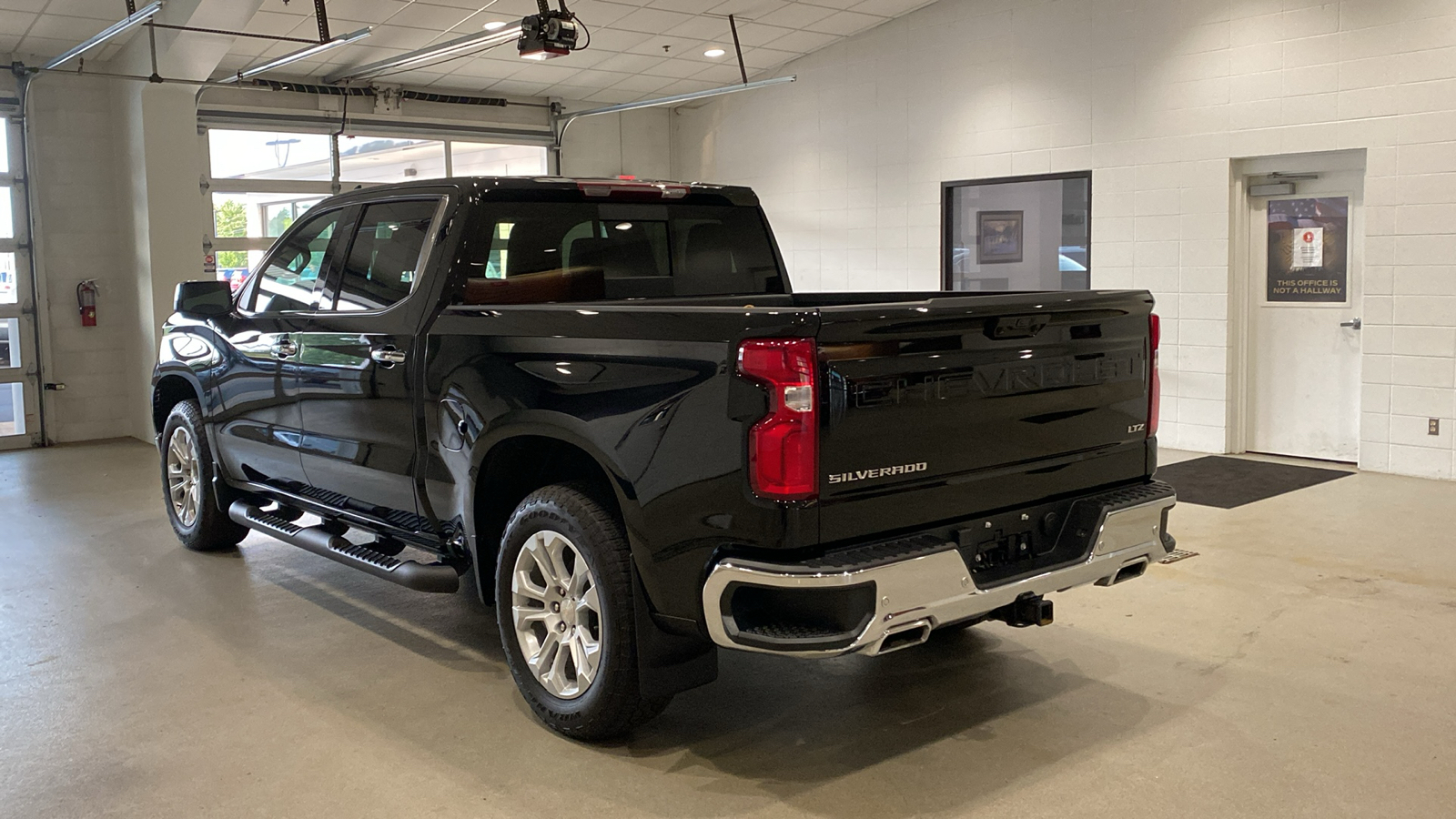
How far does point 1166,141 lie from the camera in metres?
8.26

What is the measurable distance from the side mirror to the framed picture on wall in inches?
252

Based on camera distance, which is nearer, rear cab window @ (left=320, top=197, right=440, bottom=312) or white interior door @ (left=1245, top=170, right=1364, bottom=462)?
rear cab window @ (left=320, top=197, right=440, bottom=312)

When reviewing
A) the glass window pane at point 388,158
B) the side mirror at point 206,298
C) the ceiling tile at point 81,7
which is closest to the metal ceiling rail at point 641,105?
the glass window pane at point 388,158

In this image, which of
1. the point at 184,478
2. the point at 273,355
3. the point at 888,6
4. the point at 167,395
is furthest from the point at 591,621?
the point at 888,6

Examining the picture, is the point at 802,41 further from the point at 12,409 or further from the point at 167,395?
the point at 12,409

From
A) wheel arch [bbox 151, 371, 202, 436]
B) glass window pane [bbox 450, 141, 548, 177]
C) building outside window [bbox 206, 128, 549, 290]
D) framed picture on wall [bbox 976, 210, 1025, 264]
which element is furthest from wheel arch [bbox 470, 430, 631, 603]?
glass window pane [bbox 450, 141, 548, 177]

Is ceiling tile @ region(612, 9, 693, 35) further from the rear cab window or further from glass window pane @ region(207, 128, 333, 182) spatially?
the rear cab window

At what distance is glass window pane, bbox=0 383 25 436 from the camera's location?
30.6ft

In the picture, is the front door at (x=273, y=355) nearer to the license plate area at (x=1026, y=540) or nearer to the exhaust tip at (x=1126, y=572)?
the license plate area at (x=1026, y=540)

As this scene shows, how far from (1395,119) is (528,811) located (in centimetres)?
683

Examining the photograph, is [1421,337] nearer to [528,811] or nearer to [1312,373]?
[1312,373]

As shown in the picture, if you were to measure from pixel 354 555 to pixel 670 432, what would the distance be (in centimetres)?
174

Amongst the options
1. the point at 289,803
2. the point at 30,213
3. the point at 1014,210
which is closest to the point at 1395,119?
the point at 1014,210

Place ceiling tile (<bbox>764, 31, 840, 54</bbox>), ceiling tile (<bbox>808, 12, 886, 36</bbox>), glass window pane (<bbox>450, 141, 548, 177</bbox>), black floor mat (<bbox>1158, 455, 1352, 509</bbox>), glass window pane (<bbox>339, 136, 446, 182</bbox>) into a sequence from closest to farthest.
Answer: black floor mat (<bbox>1158, 455, 1352, 509</bbox>)
ceiling tile (<bbox>808, 12, 886, 36</bbox>)
ceiling tile (<bbox>764, 31, 840, 54</bbox>)
glass window pane (<bbox>339, 136, 446, 182</bbox>)
glass window pane (<bbox>450, 141, 548, 177</bbox>)
